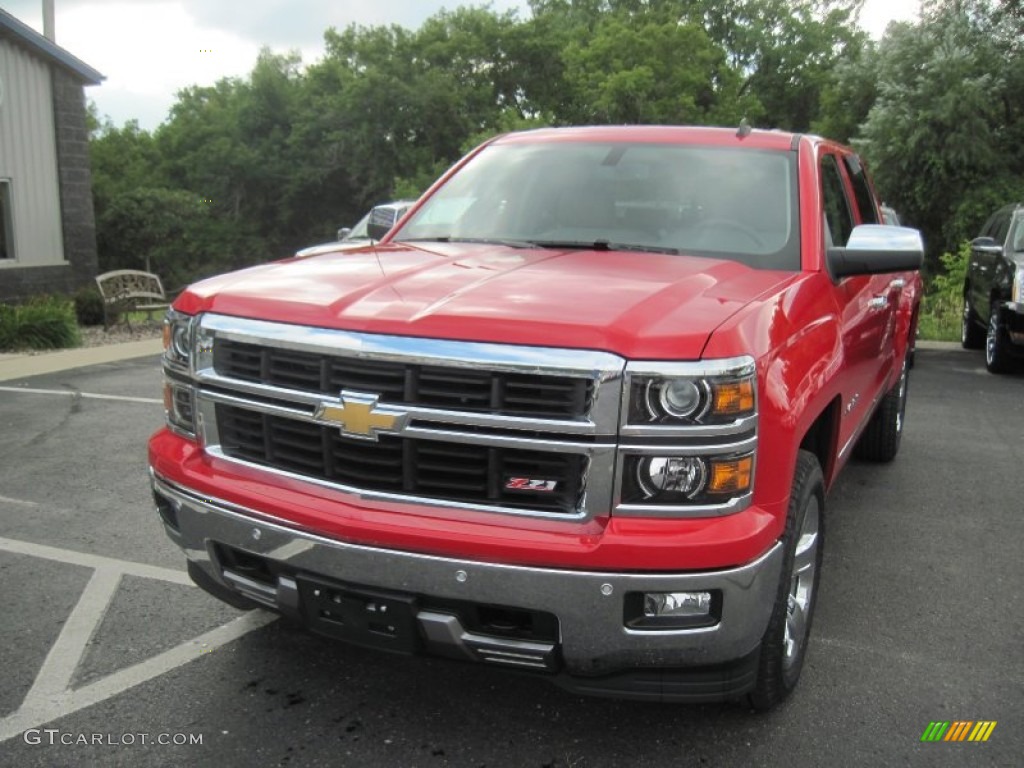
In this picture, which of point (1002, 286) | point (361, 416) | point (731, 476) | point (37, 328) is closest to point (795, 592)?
point (731, 476)

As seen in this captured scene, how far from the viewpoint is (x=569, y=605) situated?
2.58 m

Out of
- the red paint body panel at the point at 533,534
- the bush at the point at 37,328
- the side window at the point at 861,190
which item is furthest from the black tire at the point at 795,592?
the bush at the point at 37,328

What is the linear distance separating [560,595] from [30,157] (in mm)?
15507

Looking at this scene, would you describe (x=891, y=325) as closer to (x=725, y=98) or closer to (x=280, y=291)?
(x=280, y=291)

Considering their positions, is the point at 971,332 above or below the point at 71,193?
below

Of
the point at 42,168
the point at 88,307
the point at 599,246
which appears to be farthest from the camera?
the point at 42,168

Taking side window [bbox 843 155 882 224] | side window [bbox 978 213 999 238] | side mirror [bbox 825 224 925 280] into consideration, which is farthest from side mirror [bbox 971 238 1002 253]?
side mirror [bbox 825 224 925 280]

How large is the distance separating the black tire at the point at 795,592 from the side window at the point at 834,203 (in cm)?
130

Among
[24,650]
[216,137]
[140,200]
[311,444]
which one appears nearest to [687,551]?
[311,444]

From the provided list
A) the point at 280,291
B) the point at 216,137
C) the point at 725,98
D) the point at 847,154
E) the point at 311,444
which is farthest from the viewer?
the point at 216,137

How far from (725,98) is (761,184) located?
41.6 meters

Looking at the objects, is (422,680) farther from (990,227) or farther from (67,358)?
(990,227)

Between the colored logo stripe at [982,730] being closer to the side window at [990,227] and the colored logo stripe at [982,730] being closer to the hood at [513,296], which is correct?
the hood at [513,296]

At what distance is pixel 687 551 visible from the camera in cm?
255
